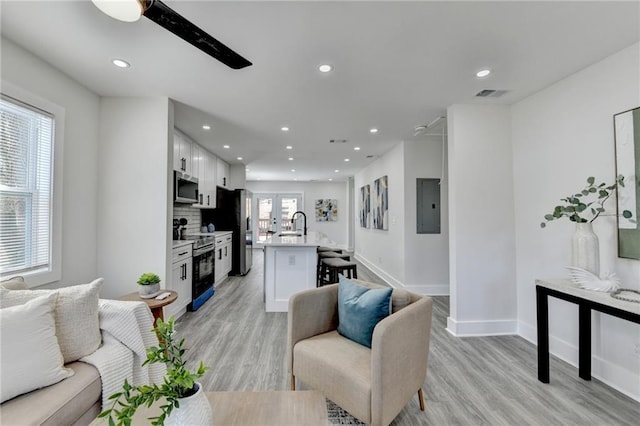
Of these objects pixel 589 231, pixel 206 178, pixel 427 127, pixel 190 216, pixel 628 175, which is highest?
pixel 427 127

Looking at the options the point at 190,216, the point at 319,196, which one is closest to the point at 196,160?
the point at 190,216

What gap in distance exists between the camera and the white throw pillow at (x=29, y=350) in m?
1.25

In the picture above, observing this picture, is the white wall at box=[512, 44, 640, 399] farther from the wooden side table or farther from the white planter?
the white planter

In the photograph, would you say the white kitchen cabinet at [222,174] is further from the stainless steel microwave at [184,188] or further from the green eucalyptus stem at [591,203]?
the green eucalyptus stem at [591,203]

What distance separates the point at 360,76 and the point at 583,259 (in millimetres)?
2288

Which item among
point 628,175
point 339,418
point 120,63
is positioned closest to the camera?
point 339,418

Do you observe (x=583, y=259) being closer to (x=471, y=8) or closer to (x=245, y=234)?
(x=471, y=8)

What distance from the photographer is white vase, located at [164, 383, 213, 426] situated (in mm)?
980

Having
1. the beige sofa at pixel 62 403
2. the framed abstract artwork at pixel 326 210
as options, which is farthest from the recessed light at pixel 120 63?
the framed abstract artwork at pixel 326 210

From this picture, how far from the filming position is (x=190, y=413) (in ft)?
→ 3.25

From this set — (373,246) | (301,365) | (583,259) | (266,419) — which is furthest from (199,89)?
(373,246)

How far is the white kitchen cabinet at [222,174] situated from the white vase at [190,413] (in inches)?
207

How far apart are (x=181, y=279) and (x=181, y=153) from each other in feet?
5.92

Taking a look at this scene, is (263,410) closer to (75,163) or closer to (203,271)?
(75,163)
